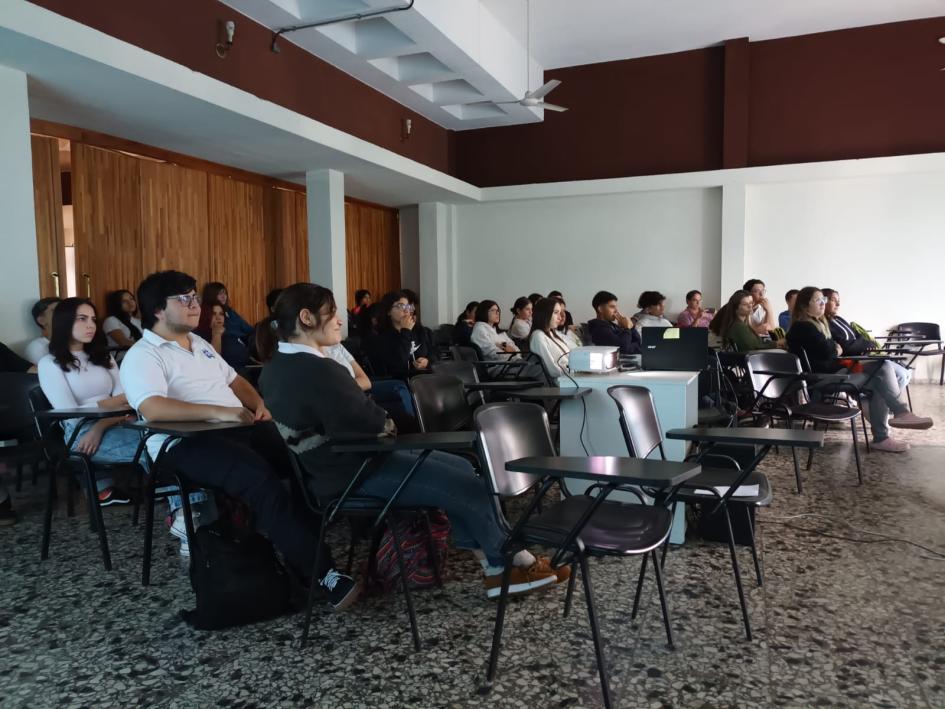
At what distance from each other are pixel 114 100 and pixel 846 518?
5550 millimetres

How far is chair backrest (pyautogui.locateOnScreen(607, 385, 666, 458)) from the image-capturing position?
8.71 ft

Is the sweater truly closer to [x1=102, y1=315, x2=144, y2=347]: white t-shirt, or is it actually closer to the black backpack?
the black backpack

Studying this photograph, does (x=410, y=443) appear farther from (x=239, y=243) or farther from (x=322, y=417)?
(x=239, y=243)

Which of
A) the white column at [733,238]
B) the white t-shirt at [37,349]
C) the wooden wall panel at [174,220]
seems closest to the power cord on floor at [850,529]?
the white t-shirt at [37,349]

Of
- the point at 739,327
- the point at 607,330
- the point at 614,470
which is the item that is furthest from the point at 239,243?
the point at 614,470

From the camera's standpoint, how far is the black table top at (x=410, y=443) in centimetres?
200

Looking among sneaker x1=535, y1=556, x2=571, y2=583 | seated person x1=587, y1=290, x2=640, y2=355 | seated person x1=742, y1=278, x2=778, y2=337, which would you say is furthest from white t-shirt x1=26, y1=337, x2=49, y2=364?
seated person x1=742, y1=278, x2=778, y2=337

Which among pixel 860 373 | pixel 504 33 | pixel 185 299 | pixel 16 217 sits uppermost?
pixel 504 33

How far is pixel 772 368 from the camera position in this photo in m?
4.47

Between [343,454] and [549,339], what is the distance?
103 inches

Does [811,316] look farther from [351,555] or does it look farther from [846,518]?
[351,555]

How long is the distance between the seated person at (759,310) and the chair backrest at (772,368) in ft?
9.10

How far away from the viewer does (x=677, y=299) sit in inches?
395

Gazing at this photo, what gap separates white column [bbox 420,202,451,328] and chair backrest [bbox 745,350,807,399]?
6.69 metres
